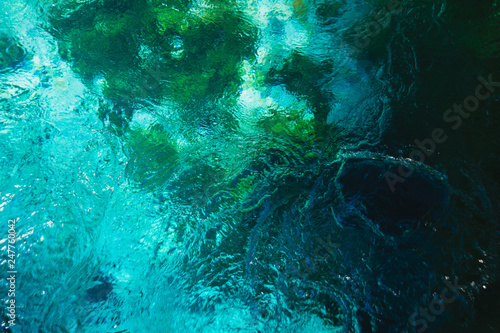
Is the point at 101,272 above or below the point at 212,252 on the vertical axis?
below

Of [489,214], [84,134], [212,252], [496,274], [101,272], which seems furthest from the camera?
[84,134]

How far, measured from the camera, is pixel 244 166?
127 inches

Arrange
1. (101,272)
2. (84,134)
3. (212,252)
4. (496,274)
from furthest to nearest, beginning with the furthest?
1. (84,134)
2. (212,252)
3. (101,272)
4. (496,274)

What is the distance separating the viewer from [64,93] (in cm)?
328

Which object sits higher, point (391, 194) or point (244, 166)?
point (391, 194)

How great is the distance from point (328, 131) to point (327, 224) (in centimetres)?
124

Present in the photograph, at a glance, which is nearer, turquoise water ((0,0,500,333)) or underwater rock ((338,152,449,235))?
turquoise water ((0,0,500,333))

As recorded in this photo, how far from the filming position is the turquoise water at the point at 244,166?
7.63ft

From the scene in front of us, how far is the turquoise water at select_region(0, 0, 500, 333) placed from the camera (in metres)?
2.32

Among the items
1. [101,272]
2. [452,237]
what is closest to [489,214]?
[452,237]

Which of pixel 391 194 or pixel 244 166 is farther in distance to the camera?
pixel 244 166

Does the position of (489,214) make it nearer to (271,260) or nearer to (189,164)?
(271,260)

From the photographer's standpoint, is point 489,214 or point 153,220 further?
point 153,220

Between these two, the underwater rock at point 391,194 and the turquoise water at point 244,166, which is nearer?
the turquoise water at point 244,166
